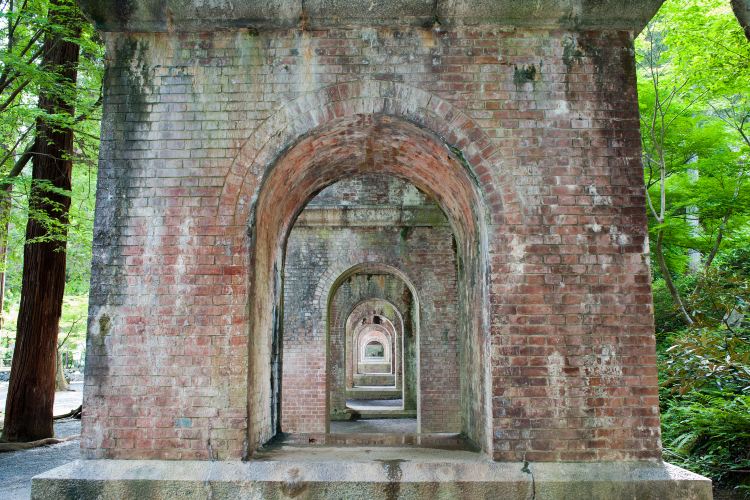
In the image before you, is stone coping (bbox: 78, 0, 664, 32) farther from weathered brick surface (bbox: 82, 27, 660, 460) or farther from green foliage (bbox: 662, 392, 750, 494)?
green foliage (bbox: 662, 392, 750, 494)

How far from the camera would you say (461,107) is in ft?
16.9

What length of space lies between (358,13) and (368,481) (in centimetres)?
426

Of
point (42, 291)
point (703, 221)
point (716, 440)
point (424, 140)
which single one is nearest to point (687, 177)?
point (703, 221)

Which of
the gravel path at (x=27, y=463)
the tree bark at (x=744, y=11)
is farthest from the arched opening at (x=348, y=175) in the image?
the tree bark at (x=744, y=11)

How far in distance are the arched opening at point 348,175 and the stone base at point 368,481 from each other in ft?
1.41

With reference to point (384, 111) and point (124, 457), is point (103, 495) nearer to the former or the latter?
point (124, 457)

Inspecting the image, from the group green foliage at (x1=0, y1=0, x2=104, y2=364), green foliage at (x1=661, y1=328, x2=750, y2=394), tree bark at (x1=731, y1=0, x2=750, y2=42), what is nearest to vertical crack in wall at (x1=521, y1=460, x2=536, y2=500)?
green foliage at (x1=661, y1=328, x2=750, y2=394)

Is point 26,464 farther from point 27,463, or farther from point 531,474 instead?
point 531,474

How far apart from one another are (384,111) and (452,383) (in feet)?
26.7

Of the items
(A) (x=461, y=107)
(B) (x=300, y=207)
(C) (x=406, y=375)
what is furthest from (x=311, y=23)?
(C) (x=406, y=375)

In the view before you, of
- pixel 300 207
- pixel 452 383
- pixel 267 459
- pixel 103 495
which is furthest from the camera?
pixel 452 383

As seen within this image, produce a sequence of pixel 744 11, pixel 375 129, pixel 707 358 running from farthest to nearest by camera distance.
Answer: pixel 707 358
pixel 744 11
pixel 375 129

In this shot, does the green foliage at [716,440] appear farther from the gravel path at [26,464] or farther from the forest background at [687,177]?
the gravel path at [26,464]

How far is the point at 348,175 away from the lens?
7.11 m
